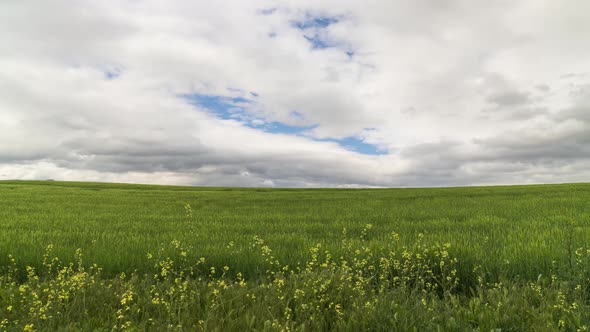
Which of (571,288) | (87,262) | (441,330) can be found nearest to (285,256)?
(441,330)

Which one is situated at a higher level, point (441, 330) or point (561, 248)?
point (561, 248)

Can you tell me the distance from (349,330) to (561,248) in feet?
17.2

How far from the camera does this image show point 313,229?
10547 millimetres

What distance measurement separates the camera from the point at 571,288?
4.92 metres

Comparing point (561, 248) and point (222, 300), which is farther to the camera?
point (561, 248)

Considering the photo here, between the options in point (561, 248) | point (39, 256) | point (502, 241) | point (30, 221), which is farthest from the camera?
point (30, 221)

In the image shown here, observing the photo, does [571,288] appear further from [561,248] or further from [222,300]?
[222,300]

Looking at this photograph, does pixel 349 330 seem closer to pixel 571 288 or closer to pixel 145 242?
pixel 571 288

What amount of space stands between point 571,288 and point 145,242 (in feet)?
27.6

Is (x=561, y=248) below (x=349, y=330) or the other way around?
the other way around

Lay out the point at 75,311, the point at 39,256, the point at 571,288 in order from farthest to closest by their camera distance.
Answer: the point at 39,256, the point at 571,288, the point at 75,311

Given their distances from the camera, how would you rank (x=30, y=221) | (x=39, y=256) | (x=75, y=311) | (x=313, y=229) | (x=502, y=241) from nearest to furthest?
(x=75, y=311), (x=39, y=256), (x=502, y=241), (x=313, y=229), (x=30, y=221)

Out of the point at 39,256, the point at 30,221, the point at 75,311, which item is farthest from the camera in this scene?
the point at 30,221

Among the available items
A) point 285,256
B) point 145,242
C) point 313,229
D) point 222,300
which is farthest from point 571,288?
point 145,242
